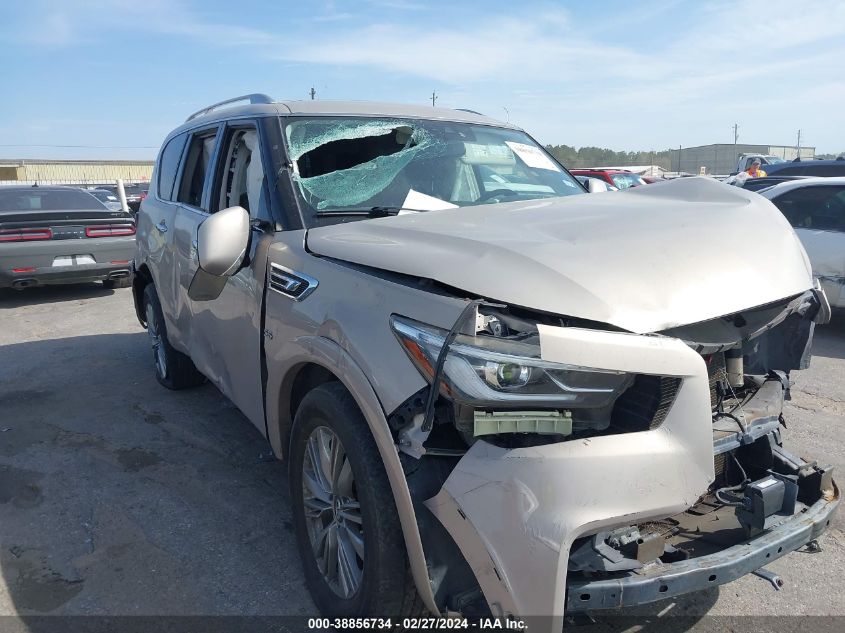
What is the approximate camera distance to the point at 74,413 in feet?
16.7

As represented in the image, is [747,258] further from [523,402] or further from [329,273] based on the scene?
[329,273]

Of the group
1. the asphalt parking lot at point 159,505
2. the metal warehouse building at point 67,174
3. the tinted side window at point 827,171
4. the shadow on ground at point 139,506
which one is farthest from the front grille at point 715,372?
the metal warehouse building at point 67,174

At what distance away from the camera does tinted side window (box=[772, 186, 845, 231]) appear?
24.6 ft

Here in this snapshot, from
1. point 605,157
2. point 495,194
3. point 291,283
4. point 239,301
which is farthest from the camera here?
point 605,157

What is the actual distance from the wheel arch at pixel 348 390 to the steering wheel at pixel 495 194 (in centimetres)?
132

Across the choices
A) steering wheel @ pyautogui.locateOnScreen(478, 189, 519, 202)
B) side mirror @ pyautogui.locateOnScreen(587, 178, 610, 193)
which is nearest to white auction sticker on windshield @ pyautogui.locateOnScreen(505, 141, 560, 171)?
side mirror @ pyautogui.locateOnScreen(587, 178, 610, 193)

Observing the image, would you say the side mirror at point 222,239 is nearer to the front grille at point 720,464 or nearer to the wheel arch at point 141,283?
the front grille at point 720,464

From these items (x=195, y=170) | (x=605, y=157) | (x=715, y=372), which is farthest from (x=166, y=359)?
(x=605, y=157)

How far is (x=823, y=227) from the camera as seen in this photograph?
7.51 m

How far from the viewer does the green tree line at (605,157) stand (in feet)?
Answer: 217

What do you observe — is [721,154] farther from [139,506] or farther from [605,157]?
[139,506]

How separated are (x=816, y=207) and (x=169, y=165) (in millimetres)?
6694

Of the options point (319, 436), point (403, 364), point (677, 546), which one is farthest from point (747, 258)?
point (319, 436)

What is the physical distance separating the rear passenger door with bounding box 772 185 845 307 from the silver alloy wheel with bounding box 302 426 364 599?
20.9 feet
